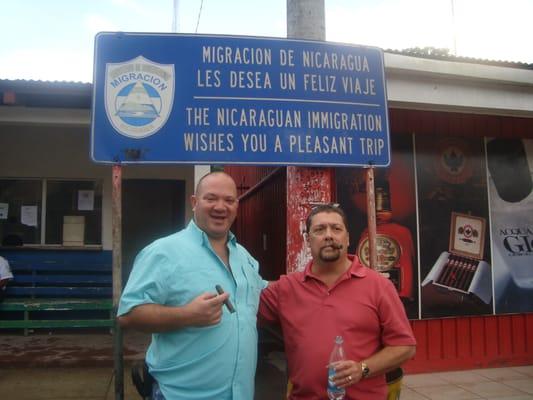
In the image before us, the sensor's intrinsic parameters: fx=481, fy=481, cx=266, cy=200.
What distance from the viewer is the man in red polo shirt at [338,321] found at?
205 cm

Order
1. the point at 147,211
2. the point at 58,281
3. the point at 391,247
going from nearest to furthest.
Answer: the point at 391,247 → the point at 58,281 → the point at 147,211

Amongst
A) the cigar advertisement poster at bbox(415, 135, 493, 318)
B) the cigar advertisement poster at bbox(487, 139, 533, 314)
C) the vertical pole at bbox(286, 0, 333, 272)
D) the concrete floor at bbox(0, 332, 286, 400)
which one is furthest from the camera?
the cigar advertisement poster at bbox(487, 139, 533, 314)

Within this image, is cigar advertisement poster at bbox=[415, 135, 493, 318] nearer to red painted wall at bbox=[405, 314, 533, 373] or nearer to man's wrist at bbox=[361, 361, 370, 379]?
red painted wall at bbox=[405, 314, 533, 373]

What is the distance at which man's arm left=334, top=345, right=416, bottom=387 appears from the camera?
1896mm

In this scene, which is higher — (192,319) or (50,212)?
(50,212)

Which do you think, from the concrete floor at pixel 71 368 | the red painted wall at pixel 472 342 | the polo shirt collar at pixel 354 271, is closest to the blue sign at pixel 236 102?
the polo shirt collar at pixel 354 271

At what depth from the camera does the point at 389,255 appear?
5398mm

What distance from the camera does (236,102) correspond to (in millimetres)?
2797

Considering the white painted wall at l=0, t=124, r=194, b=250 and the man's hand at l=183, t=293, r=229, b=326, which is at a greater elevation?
the white painted wall at l=0, t=124, r=194, b=250

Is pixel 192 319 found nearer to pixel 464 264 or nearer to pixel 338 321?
pixel 338 321

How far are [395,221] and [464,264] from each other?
39.4 inches

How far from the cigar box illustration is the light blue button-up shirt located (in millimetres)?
4018

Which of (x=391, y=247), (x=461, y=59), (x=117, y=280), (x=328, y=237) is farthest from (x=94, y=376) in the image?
(x=461, y=59)

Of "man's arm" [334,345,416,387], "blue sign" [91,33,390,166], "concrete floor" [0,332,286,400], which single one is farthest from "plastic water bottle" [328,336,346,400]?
"concrete floor" [0,332,286,400]
